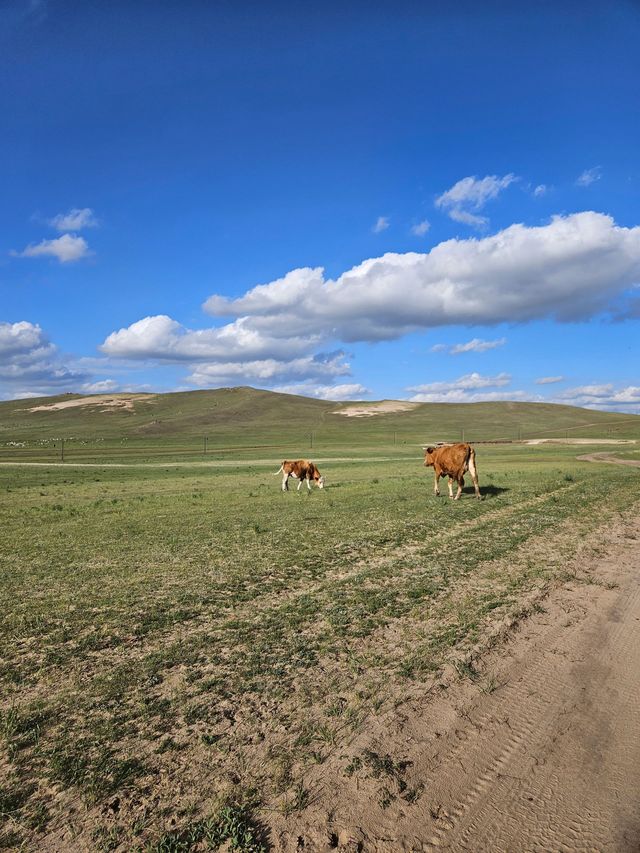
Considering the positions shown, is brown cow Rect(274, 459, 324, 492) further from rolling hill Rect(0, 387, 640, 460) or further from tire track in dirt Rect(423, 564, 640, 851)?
rolling hill Rect(0, 387, 640, 460)

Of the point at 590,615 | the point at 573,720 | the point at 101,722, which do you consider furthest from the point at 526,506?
the point at 101,722

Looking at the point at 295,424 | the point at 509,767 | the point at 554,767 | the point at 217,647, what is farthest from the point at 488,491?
the point at 295,424

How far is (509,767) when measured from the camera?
15.0 feet

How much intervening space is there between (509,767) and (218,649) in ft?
14.0

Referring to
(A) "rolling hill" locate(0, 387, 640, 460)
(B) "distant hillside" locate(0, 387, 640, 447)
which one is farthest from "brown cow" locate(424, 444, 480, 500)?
(B) "distant hillside" locate(0, 387, 640, 447)

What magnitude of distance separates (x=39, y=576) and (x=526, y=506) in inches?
667

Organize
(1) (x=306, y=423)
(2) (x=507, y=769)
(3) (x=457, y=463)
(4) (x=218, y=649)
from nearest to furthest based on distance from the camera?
(2) (x=507, y=769) → (4) (x=218, y=649) → (3) (x=457, y=463) → (1) (x=306, y=423)

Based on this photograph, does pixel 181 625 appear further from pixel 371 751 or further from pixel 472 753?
pixel 472 753

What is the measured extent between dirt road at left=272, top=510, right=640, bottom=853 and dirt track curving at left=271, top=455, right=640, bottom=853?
10mm

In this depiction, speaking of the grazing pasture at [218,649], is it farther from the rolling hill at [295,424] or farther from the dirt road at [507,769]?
the rolling hill at [295,424]

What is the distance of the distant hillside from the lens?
131m

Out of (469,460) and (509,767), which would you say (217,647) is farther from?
(469,460)

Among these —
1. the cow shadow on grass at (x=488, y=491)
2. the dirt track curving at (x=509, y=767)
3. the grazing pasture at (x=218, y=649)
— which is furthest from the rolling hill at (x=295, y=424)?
the dirt track curving at (x=509, y=767)

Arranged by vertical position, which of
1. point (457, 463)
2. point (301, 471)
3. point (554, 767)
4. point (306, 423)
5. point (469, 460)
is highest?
point (306, 423)
